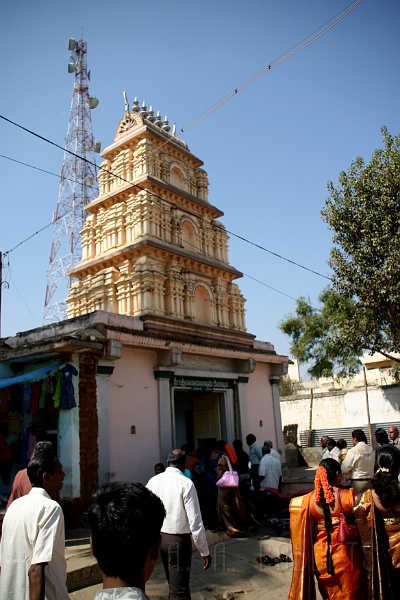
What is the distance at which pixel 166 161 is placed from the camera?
698 inches

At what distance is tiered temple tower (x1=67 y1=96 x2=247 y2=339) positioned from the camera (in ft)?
49.4

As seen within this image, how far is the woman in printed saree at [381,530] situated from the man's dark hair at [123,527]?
2.83 metres

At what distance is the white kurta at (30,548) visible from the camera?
294cm

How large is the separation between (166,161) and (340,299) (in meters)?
11.1

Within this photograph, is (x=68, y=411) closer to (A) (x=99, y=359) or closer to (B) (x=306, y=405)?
(A) (x=99, y=359)

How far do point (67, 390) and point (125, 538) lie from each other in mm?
7615

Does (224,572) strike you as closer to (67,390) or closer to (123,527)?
(67,390)

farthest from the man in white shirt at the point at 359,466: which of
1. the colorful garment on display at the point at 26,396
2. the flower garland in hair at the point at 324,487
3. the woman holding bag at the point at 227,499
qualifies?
the colorful garment on display at the point at 26,396

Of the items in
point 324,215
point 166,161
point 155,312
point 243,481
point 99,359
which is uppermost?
point 166,161

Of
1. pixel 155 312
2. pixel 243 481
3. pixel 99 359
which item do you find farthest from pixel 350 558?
pixel 155 312

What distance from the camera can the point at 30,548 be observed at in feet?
9.78

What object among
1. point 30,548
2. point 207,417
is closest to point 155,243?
point 207,417

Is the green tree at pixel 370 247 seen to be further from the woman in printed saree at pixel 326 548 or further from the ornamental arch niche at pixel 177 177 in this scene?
the woman in printed saree at pixel 326 548

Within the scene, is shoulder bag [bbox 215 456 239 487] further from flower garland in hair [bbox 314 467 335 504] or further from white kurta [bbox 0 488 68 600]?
white kurta [bbox 0 488 68 600]
